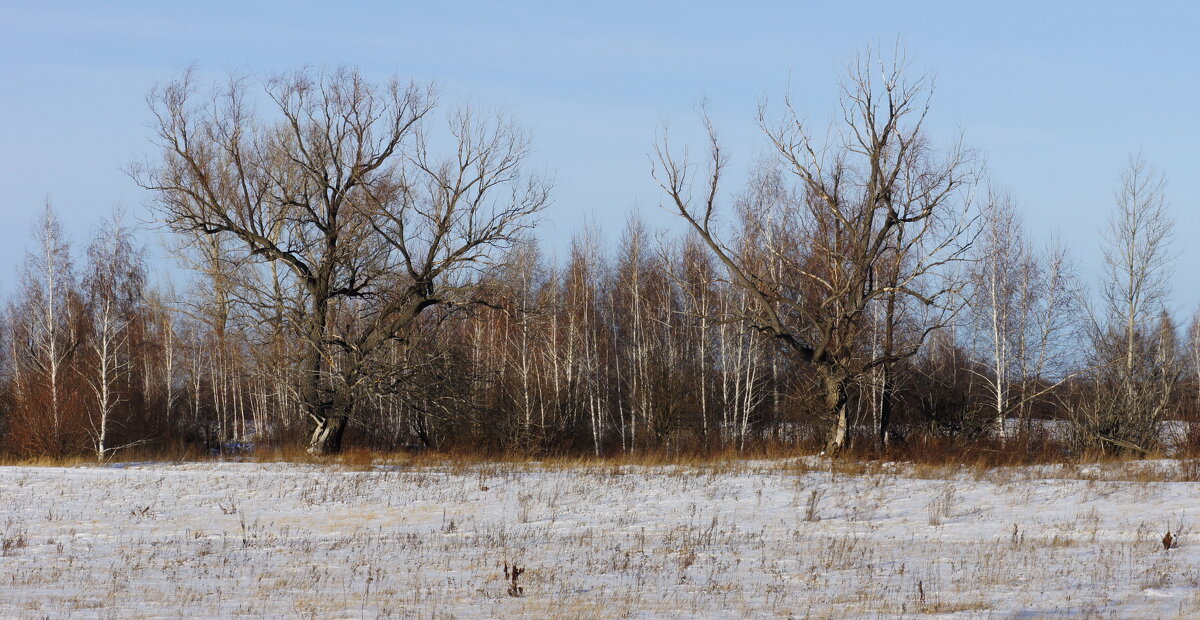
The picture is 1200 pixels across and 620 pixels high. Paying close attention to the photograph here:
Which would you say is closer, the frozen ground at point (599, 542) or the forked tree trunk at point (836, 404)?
the frozen ground at point (599, 542)

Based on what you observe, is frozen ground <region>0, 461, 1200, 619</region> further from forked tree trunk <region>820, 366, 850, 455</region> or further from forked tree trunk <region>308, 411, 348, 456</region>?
forked tree trunk <region>308, 411, 348, 456</region>

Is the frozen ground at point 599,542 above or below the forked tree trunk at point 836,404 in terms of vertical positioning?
below

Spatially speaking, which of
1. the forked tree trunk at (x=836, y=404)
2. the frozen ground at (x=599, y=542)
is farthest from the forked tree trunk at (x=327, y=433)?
the forked tree trunk at (x=836, y=404)

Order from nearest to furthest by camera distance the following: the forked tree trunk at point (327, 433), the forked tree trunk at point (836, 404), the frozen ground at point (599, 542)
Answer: the frozen ground at point (599, 542) < the forked tree trunk at point (836, 404) < the forked tree trunk at point (327, 433)

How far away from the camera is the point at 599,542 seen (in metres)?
13.7

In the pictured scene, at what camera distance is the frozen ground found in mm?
9367

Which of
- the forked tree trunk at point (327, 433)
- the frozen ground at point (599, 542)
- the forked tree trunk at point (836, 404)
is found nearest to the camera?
the frozen ground at point (599, 542)

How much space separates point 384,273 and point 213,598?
17610mm

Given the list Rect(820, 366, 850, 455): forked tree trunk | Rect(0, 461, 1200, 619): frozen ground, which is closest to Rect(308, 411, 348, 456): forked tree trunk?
Rect(0, 461, 1200, 619): frozen ground

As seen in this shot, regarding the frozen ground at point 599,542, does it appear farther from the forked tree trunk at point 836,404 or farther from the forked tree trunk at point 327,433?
the forked tree trunk at point 327,433

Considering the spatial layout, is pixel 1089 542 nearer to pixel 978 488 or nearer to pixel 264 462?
pixel 978 488

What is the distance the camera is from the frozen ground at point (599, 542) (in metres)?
9.37

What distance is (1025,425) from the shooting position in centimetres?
2875

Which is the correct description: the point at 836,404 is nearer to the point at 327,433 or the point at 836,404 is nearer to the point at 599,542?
the point at 599,542
